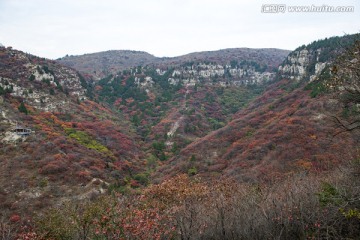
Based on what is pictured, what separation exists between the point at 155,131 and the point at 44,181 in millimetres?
49426

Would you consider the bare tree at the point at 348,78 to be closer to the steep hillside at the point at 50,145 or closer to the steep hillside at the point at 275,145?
the steep hillside at the point at 275,145

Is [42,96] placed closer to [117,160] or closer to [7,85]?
[7,85]

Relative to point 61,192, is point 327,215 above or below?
above

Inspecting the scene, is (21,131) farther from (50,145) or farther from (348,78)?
(348,78)

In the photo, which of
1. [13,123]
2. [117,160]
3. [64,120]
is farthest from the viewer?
[64,120]

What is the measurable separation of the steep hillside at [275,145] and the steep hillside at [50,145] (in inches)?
511

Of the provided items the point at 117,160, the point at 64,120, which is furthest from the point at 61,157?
the point at 64,120

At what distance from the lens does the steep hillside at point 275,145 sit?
35.9 metres

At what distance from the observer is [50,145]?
160ft

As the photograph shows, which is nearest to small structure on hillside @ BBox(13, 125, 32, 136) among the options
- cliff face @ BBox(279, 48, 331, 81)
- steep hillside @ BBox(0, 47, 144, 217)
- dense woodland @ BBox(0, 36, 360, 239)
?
steep hillside @ BBox(0, 47, 144, 217)

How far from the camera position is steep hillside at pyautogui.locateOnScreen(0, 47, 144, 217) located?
122 ft

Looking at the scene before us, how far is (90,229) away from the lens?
14.5 metres

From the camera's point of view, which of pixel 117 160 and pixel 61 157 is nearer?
pixel 61 157

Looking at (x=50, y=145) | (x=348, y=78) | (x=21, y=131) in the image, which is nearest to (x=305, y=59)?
(x=50, y=145)
